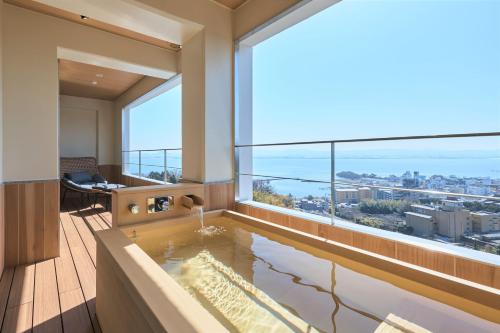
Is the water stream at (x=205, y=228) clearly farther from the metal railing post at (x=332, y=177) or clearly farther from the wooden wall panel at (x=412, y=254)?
the metal railing post at (x=332, y=177)

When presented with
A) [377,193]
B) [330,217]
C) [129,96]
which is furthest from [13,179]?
[129,96]

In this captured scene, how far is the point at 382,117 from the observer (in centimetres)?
217

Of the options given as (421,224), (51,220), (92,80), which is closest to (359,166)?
(421,224)

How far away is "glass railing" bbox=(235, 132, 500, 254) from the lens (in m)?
1.25

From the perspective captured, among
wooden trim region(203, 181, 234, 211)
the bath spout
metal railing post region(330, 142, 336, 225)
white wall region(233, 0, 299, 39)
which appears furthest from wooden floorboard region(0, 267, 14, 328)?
white wall region(233, 0, 299, 39)

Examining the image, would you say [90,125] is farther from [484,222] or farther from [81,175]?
[484,222]

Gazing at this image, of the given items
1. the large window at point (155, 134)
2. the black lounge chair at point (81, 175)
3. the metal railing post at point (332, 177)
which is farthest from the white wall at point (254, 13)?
the black lounge chair at point (81, 175)

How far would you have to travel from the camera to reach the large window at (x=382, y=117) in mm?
1352

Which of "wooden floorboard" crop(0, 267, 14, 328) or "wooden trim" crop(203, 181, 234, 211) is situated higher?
"wooden trim" crop(203, 181, 234, 211)

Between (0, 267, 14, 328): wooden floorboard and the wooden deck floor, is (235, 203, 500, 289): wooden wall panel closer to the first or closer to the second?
the wooden deck floor

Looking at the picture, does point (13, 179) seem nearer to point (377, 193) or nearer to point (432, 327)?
point (377, 193)

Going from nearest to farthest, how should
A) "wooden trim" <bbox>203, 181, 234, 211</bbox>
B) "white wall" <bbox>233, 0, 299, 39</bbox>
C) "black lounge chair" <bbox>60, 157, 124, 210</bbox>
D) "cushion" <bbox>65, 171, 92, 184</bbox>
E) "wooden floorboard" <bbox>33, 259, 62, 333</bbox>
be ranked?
"wooden floorboard" <bbox>33, 259, 62, 333</bbox>, "white wall" <bbox>233, 0, 299, 39</bbox>, "wooden trim" <bbox>203, 181, 234, 211</bbox>, "black lounge chair" <bbox>60, 157, 124, 210</bbox>, "cushion" <bbox>65, 171, 92, 184</bbox>

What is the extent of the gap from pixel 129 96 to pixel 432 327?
5.90 meters

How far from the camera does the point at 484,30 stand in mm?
1570
